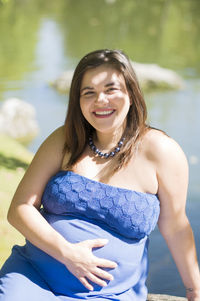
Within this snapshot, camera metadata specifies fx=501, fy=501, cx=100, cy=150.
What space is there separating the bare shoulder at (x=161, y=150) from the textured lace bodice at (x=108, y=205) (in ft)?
0.55

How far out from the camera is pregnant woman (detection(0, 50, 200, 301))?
213 cm

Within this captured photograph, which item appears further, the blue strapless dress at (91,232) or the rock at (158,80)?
the rock at (158,80)

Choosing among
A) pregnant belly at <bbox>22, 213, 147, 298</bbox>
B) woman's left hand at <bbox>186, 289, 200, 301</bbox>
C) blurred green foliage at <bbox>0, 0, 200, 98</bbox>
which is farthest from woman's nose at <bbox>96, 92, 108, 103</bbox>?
blurred green foliage at <bbox>0, 0, 200, 98</bbox>

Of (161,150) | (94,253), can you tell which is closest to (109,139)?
(161,150)

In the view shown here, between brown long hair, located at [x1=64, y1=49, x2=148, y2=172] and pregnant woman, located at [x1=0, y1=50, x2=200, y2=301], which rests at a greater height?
brown long hair, located at [x1=64, y1=49, x2=148, y2=172]

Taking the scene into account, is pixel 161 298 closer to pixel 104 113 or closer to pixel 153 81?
pixel 104 113

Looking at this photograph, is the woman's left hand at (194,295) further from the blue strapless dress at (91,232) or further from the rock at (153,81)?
the rock at (153,81)

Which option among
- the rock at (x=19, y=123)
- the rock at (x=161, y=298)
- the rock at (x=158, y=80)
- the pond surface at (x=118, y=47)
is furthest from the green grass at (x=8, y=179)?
the rock at (x=158, y=80)

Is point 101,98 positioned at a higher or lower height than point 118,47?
lower

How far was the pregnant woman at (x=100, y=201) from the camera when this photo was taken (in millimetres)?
2127

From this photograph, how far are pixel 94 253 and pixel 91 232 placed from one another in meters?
0.09

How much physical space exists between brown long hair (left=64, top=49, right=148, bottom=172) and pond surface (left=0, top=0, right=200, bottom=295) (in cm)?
126

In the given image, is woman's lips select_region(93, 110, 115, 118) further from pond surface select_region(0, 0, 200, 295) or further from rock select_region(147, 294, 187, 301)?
pond surface select_region(0, 0, 200, 295)

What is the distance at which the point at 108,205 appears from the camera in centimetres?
215
